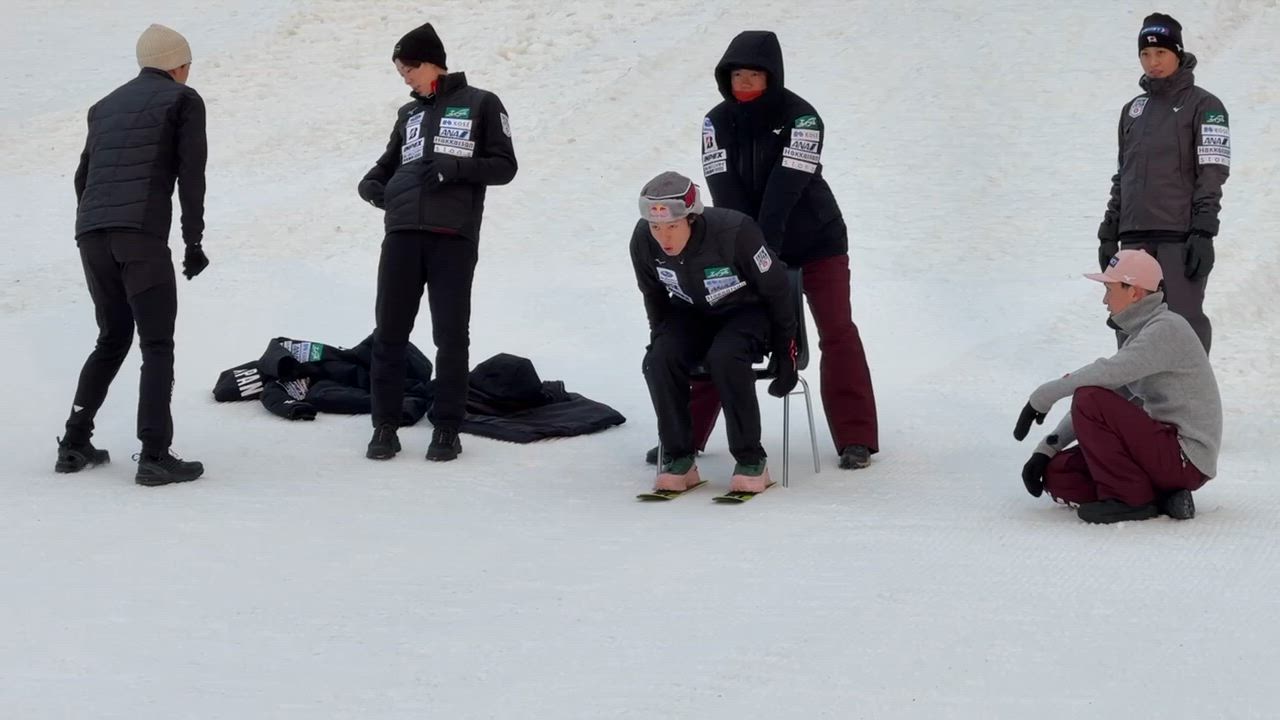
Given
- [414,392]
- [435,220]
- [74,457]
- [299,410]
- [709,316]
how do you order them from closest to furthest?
[709,316] < [74,457] < [435,220] < [299,410] < [414,392]

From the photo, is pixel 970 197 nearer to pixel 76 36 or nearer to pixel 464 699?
pixel 464 699

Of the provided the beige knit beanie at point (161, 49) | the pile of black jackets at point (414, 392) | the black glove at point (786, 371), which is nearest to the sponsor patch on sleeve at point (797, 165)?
the black glove at point (786, 371)

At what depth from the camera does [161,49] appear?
5.88 metres

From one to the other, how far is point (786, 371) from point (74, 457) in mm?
2748

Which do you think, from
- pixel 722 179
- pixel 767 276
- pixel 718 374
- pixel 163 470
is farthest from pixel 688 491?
pixel 163 470

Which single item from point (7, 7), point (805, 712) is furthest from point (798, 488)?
point (7, 7)

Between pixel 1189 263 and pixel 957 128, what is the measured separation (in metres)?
7.02

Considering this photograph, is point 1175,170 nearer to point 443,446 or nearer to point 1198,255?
point 1198,255

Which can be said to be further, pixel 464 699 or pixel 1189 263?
pixel 1189 263

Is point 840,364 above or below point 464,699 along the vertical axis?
above

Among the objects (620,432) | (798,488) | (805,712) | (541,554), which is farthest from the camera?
(620,432)

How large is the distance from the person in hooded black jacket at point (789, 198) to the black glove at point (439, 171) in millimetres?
990

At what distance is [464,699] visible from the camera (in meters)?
3.55

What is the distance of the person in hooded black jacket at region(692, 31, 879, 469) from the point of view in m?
6.05
